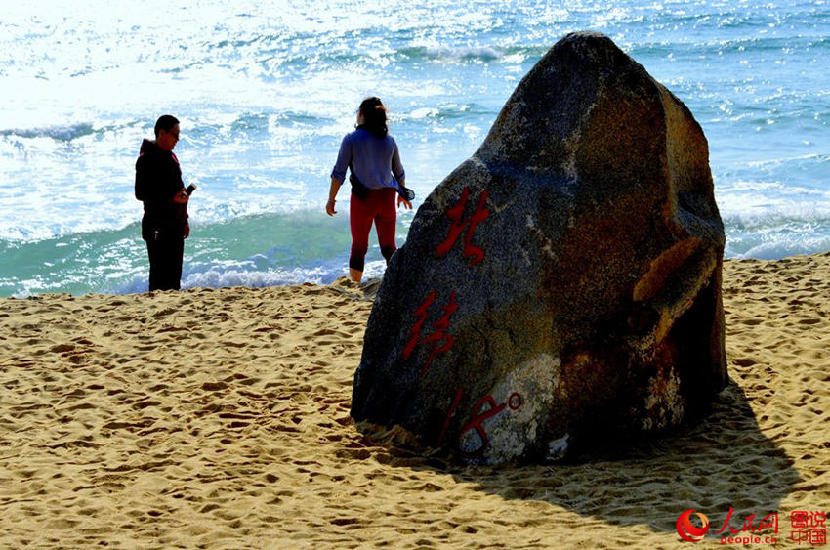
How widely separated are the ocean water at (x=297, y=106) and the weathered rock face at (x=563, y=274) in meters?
6.27

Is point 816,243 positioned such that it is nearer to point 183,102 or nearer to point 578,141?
point 578,141

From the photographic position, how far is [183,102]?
22.9 metres

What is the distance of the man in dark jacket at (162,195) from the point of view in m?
8.73

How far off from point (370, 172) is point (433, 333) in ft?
10.9

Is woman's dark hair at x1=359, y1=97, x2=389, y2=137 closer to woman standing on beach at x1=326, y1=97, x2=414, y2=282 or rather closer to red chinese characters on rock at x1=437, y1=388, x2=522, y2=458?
woman standing on beach at x1=326, y1=97, x2=414, y2=282

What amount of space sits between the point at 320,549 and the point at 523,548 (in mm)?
864

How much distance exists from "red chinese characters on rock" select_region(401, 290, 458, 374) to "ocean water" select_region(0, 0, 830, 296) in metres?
6.13

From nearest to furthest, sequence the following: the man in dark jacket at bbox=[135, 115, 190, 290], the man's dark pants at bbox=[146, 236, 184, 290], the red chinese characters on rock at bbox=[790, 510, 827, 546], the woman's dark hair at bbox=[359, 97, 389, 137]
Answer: the red chinese characters on rock at bbox=[790, 510, 827, 546], the man in dark jacket at bbox=[135, 115, 190, 290], the woman's dark hair at bbox=[359, 97, 389, 137], the man's dark pants at bbox=[146, 236, 184, 290]

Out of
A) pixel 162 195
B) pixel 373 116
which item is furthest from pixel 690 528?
pixel 162 195

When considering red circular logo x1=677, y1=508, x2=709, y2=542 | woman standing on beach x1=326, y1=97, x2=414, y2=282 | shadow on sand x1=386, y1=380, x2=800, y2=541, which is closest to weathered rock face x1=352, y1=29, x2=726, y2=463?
shadow on sand x1=386, y1=380, x2=800, y2=541

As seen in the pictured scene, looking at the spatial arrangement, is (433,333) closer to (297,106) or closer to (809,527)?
(809,527)

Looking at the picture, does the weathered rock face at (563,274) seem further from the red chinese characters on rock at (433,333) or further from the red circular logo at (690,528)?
the red circular logo at (690,528)

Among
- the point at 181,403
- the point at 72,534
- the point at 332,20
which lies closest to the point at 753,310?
the point at 181,403

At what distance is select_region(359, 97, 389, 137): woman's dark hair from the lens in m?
8.84
